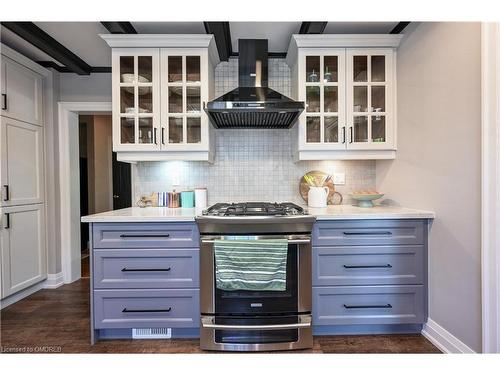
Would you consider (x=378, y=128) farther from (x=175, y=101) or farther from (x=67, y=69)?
(x=67, y=69)

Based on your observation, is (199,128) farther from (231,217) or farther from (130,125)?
(231,217)

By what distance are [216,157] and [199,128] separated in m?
0.42

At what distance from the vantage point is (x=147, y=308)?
5.77 ft

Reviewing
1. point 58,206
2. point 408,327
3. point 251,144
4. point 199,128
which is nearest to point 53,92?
point 58,206

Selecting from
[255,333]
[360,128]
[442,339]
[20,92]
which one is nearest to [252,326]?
[255,333]

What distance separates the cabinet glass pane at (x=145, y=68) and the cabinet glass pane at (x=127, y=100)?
4.8 inches

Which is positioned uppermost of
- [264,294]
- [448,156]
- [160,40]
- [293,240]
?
[160,40]

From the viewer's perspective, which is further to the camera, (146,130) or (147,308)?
(146,130)

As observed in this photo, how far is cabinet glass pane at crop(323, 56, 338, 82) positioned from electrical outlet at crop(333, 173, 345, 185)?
857 mm

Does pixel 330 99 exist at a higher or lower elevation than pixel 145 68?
lower

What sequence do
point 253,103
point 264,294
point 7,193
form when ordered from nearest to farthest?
point 264,294 < point 253,103 < point 7,193

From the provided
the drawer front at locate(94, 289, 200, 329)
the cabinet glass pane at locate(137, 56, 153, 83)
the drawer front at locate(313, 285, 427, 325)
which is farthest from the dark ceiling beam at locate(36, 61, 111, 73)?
the drawer front at locate(313, 285, 427, 325)

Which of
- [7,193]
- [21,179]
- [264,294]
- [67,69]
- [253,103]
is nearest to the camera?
[264,294]

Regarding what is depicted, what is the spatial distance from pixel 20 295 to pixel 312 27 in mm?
3535
